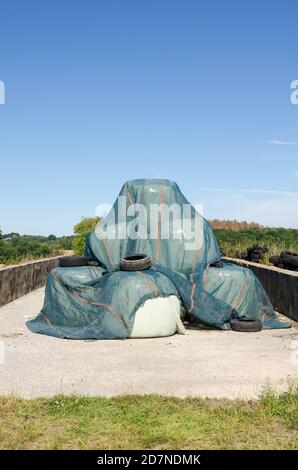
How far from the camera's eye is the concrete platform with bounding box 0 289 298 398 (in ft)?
21.2

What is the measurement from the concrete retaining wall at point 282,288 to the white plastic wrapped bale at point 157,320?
290cm

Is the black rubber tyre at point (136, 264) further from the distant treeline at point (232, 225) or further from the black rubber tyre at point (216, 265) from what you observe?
the distant treeline at point (232, 225)

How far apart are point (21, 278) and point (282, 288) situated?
26.1ft

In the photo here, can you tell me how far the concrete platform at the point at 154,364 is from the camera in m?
6.47

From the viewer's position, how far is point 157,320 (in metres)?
10.1

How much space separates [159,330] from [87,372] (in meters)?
2.98

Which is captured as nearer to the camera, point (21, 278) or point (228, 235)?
point (21, 278)

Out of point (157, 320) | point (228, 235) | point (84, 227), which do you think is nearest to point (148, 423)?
point (157, 320)

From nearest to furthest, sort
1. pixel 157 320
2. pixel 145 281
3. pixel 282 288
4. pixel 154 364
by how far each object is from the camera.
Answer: pixel 154 364 < pixel 157 320 < pixel 145 281 < pixel 282 288

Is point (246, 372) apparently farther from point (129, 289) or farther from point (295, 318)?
point (295, 318)

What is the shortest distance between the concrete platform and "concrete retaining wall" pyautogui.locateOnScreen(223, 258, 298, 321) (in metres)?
1.33

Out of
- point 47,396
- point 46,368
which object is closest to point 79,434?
point 47,396

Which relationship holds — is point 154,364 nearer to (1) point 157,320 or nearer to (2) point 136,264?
(1) point 157,320

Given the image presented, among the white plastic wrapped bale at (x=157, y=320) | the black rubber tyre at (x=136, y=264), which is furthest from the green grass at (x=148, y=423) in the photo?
the black rubber tyre at (x=136, y=264)
